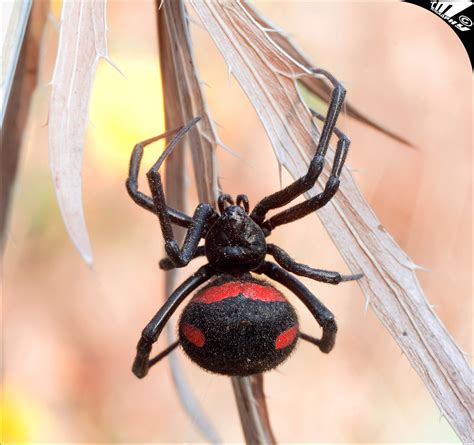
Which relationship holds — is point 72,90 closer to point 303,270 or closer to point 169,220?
point 169,220

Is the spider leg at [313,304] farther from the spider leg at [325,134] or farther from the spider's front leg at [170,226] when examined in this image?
the spider leg at [325,134]

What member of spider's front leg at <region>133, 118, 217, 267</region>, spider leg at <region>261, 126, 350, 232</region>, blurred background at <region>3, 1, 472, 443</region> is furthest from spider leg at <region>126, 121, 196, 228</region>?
spider leg at <region>261, 126, 350, 232</region>

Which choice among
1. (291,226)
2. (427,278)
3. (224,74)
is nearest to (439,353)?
(427,278)

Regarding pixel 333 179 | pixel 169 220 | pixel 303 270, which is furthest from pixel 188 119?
pixel 303 270

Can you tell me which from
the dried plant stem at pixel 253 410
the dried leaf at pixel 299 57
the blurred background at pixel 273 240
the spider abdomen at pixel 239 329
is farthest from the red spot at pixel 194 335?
the dried leaf at pixel 299 57

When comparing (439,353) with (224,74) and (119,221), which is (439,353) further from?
(119,221)

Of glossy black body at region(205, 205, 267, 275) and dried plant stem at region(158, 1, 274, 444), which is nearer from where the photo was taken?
dried plant stem at region(158, 1, 274, 444)

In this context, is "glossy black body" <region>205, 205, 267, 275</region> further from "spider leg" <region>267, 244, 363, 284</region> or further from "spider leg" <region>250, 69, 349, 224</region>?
"spider leg" <region>250, 69, 349, 224</region>
